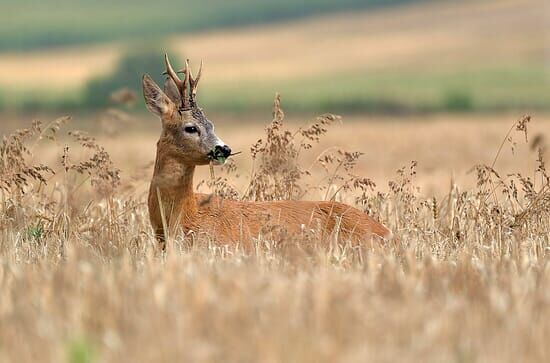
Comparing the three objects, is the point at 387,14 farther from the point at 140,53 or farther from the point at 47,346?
the point at 47,346

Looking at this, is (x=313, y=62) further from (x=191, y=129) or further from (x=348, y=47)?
(x=191, y=129)

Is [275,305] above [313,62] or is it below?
below

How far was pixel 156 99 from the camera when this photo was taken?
9.48m

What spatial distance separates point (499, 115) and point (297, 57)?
1427 inches

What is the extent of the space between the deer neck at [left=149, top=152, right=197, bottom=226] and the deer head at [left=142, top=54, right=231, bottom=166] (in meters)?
0.07

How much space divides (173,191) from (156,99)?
73 cm

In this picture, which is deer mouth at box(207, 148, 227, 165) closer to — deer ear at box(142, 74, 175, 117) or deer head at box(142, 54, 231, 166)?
deer head at box(142, 54, 231, 166)

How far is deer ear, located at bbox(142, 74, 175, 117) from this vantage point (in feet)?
30.9

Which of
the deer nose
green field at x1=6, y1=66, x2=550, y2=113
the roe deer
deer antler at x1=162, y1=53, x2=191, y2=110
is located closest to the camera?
the deer nose

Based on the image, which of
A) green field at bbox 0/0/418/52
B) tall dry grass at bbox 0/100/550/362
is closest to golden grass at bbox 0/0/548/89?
green field at bbox 0/0/418/52

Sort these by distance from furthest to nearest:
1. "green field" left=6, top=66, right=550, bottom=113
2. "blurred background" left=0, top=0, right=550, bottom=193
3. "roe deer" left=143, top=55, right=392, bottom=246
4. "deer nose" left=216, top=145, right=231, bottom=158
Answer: "green field" left=6, top=66, right=550, bottom=113 → "blurred background" left=0, top=0, right=550, bottom=193 → "roe deer" left=143, top=55, right=392, bottom=246 → "deer nose" left=216, top=145, right=231, bottom=158

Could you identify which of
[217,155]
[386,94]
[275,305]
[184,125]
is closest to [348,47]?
[386,94]

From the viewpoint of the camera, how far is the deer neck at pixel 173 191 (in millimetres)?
9227

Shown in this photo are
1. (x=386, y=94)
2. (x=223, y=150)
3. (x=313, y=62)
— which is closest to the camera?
(x=223, y=150)
